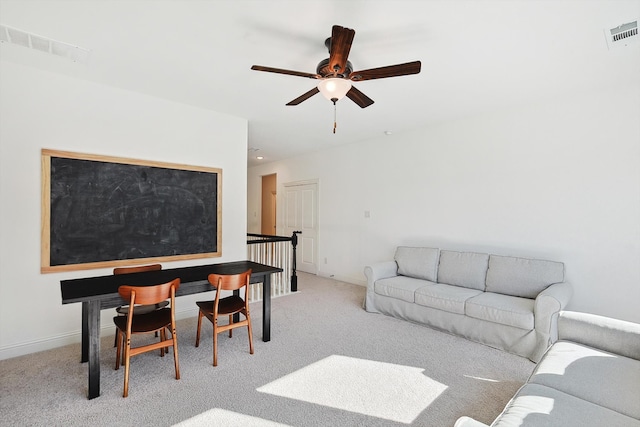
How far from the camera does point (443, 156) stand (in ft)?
14.7

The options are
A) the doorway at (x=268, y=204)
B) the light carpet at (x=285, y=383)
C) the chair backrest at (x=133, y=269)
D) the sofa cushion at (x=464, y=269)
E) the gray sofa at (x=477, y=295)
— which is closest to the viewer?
the light carpet at (x=285, y=383)

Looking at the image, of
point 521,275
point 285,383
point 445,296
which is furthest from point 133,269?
point 521,275

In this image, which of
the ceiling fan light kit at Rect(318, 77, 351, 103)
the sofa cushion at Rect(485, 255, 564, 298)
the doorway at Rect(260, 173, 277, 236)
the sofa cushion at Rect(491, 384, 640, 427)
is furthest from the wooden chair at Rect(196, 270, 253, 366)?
the doorway at Rect(260, 173, 277, 236)

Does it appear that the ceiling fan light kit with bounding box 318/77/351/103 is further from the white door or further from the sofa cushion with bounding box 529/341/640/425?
the white door

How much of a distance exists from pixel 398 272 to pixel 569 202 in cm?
219

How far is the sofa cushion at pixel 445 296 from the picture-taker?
335 centimetres

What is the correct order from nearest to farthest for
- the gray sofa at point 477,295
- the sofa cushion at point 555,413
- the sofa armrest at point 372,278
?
the sofa cushion at point 555,413
the gray sofa at point 477,295
the sofa armrest at point 372,278

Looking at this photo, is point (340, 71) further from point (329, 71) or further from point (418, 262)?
point (418, 262)

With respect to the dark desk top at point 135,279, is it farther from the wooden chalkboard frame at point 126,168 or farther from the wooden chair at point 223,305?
the wooden chalkboard frame at point 126,168

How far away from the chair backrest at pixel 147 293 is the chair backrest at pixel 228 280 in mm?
323

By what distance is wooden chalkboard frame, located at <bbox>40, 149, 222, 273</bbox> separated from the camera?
9.64 ft

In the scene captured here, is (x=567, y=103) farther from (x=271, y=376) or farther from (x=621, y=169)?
(x=271, y=376)

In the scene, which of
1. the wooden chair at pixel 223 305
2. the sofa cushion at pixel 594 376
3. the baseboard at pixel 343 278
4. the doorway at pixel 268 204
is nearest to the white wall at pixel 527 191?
the baseboard at pixel 343 278

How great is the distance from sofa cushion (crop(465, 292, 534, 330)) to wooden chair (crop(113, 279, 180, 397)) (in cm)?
288
